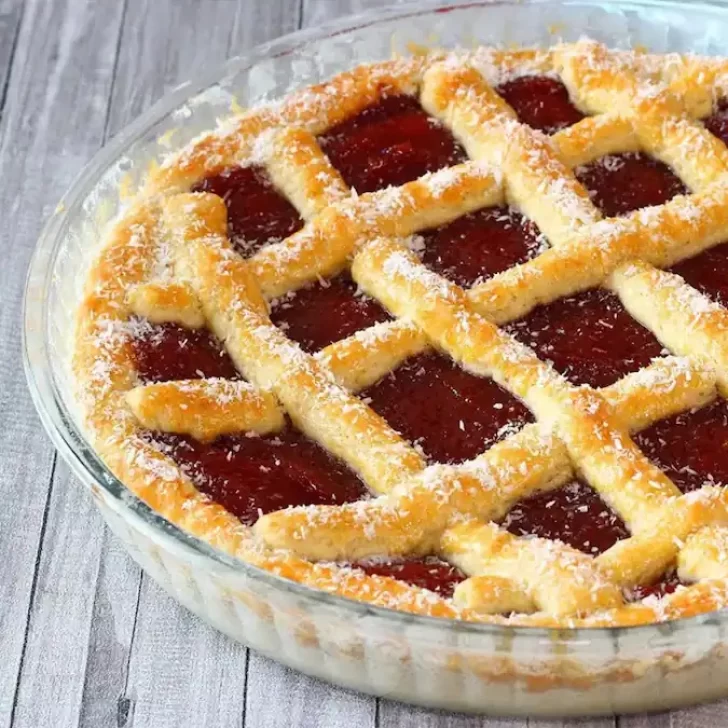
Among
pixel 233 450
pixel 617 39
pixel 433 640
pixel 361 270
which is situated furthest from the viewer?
pixel 617 39

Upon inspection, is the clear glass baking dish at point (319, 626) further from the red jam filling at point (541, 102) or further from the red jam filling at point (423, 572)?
the red jam filling at point (541, 102)

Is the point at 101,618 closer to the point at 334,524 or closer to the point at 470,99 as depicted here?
the point at 334,524

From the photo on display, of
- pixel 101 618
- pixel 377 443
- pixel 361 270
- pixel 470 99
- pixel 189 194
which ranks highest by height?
pixel 470 99

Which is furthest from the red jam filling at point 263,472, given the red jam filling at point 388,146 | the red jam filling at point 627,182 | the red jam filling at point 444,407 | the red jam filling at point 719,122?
the red jam filling at point 719,122

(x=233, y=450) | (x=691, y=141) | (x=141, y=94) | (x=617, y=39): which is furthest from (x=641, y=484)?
(x=141, y=94)

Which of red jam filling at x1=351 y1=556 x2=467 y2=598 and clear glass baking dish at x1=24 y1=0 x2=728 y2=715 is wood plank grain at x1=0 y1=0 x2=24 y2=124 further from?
red jam filling at x1=351 y1=556 x2=467 y2=598

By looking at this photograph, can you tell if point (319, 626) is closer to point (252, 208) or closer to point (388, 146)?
point (252, 208)

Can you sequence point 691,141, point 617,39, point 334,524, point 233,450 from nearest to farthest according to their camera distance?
point 334,524
point 233,450
point 691,141
point 617,39
